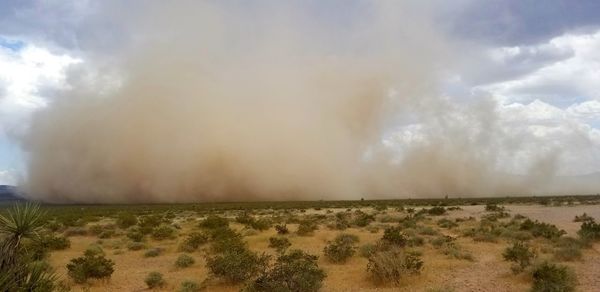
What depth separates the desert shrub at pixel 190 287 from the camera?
13102 millimetres

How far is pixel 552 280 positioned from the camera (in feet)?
37.6

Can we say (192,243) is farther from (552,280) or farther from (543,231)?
(543,231)

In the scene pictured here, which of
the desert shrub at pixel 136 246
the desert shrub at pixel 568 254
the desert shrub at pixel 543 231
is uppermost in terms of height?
the desert shrub at pixel 543 231

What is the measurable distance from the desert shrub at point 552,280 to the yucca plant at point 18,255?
33.1 feet

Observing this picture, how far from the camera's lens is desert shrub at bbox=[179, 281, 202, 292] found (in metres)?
13.1

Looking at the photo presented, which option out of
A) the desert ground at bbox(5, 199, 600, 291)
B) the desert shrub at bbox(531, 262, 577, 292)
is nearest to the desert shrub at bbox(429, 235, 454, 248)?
the desert ground at bbox(5, 199, 600, 291)

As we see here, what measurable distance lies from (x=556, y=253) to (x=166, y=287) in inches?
508

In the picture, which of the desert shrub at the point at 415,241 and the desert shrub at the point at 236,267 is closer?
the desert shrub at the point at 236,267

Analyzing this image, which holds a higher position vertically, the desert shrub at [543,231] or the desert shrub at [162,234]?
the desert shrub at [543,231]

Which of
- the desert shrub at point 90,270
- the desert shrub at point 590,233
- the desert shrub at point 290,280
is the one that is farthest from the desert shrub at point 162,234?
the desert shrub at point 590,233

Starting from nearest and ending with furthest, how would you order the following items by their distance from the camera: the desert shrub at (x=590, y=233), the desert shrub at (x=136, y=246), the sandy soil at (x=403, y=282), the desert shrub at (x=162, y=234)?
the sandy soil at (x=403, y=282) < the desert shrub at (x=590, y=233) < the desert shrub at (x=136, y=246) < the desert shrub at (x=162, y=234)

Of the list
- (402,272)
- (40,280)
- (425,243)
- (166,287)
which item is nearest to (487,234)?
(425,243)

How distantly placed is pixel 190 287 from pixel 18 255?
6098 millimetres

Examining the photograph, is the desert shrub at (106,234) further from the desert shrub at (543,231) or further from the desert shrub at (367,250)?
the desert shrub at (543,231)
